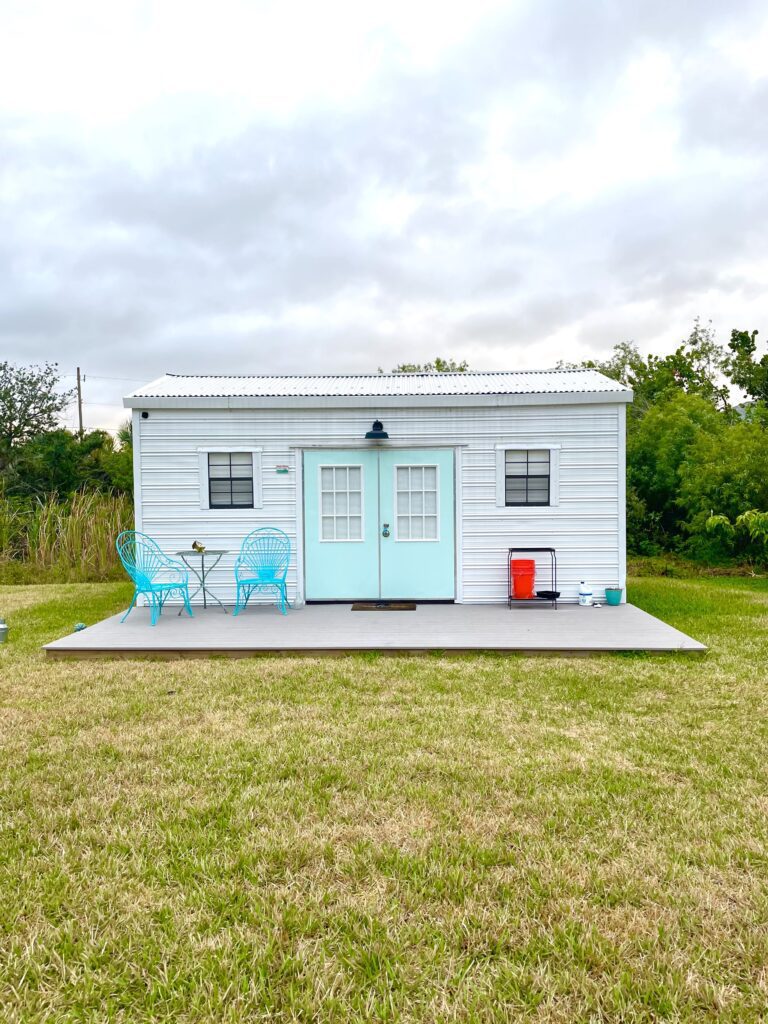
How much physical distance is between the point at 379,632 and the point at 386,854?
11.5ft

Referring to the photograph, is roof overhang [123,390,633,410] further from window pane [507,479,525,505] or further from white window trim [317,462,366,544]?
window pane [507,479,525,505]

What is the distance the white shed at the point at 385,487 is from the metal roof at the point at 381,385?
9cm

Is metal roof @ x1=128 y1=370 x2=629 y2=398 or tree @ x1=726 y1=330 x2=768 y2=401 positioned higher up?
tree @ x1=726 y1=330 x2=768 y2=401

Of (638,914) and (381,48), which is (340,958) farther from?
(381,48)

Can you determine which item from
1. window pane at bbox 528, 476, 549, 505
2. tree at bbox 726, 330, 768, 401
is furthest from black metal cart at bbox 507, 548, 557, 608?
tree at bbox 726, 330, 768, 401

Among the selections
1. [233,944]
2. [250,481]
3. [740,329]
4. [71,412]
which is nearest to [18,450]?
[71,412]

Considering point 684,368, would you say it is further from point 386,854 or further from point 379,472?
point 386,854

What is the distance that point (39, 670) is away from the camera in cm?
491

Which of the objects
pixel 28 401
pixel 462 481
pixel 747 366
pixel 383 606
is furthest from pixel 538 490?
pixel 28 401

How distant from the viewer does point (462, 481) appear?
288 inches

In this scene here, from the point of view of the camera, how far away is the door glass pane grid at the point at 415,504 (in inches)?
290

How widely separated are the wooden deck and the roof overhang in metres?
2.40

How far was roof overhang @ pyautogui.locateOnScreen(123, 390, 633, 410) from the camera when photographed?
23.5 feet

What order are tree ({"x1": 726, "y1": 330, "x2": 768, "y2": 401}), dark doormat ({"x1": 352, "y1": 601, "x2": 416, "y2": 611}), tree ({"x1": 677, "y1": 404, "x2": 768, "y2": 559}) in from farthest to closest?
tree ({"x1": 726, "y1": 330, "x2": 768, "y2": 401}) → tree ({"x1": 677, "y1": 404, "x2": 768, "y2": 559}) → dark doormat ({"x1": 352, "y1": 601, "x2": 416, "y2": 611})
